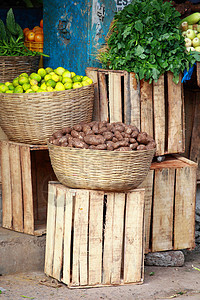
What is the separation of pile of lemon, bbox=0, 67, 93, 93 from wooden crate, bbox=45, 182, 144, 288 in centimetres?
93

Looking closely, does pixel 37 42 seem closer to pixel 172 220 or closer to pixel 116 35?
pixel 116 35

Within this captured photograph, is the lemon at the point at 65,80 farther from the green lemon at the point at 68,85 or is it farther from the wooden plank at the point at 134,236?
the wooden plank at the point at 134,236

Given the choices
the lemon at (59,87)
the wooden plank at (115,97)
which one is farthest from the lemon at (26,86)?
the wooden plank at (115,97)

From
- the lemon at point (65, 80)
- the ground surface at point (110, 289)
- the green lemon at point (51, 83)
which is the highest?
the lemon at point (65, 80)

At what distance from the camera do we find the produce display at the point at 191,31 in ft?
15.3

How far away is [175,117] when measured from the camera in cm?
471

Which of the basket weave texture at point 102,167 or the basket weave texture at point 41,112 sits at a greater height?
the basket weave texture at point 41,112

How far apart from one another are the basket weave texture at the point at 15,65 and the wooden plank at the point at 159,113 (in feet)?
4.94

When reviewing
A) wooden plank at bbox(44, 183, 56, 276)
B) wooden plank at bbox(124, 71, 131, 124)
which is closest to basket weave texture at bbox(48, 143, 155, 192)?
wooden plank at bbox(44, 183, 56, 276)

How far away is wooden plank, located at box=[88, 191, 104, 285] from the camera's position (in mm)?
3904

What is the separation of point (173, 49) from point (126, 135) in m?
1.08

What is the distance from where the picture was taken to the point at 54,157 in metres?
3.97

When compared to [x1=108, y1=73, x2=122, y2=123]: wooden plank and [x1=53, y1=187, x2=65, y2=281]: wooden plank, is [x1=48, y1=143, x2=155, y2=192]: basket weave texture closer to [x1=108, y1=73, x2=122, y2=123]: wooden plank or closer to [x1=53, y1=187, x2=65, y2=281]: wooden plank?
[x1=53, y1=187, x2=65, y2=281]: wooden plank

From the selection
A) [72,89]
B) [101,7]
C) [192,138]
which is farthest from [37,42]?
[192,138]
